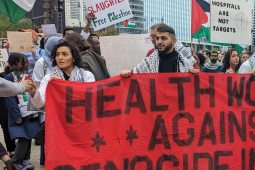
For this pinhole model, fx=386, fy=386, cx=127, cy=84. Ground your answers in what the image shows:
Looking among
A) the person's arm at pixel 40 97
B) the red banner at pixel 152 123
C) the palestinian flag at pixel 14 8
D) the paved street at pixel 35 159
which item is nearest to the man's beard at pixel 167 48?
the red banner at pixel 152 123

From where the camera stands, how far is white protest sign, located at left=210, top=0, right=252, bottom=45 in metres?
5.68

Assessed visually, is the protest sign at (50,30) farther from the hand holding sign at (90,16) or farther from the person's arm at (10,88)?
the person's arm at (10,88)

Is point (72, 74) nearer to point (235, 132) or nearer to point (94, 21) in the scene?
point (235, 132)

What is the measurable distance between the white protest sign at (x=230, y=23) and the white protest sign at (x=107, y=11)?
4.68 feet

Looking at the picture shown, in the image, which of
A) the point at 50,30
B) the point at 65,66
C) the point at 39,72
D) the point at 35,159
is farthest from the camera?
the point at 50,30

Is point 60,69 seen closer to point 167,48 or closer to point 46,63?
point 46,63

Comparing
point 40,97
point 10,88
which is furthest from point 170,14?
point 10,88

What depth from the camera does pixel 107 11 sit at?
20.5ft

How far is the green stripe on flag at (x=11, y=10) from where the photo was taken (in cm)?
483

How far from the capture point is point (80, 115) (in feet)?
12.5

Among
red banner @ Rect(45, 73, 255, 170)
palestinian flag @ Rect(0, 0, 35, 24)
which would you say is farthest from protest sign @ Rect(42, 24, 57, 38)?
red banner @ Rect(45, 73, 255, 170)

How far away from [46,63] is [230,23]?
2843mm

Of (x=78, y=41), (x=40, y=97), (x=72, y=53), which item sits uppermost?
(x=78, y=41)

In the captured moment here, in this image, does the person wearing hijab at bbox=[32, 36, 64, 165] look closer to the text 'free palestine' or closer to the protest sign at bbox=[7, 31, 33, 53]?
the text 'free palestine'
